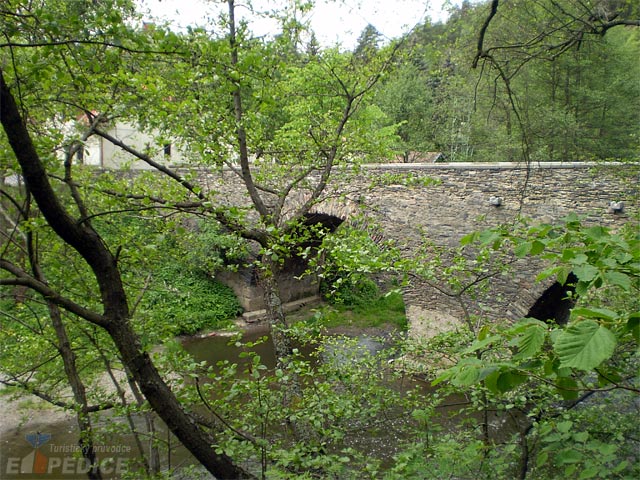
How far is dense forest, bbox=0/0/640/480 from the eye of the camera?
5.69 feet

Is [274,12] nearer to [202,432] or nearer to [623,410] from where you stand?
[202,432]

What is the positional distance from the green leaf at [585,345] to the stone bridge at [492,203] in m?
4.69

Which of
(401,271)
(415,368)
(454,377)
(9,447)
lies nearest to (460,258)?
(401,271)

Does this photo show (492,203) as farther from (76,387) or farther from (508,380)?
(508,380)

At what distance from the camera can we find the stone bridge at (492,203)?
6.39 meters

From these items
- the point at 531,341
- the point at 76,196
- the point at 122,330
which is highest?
the point at 76,196

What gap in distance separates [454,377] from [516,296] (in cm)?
699

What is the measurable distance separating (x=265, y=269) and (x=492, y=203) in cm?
523

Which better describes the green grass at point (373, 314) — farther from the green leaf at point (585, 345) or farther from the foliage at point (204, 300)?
the green leaf at point (585, 345)

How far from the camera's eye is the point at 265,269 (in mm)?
3258

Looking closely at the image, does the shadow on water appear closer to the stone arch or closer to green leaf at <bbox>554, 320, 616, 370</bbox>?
the stone arch

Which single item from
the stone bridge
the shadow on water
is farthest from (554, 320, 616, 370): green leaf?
the stone bridge

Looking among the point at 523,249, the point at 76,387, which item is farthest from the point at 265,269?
the point at 523,249

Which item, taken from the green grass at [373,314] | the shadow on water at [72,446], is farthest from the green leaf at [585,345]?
the green grass at [373,314]
